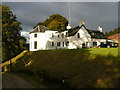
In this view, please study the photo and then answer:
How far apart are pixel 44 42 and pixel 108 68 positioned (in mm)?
30724

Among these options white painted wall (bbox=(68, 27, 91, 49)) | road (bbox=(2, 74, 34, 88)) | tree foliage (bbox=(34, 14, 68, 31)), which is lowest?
road (bbox=(2, 74, 34, 88))

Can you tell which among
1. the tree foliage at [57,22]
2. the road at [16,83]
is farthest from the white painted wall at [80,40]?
the road at [16,83]

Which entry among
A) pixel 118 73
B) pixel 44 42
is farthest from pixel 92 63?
pixel 44 42

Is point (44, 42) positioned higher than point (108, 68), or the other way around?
point (44, 42)

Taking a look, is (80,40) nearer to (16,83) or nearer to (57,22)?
(57,22)

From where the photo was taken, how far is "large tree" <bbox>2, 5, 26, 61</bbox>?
1327 inches

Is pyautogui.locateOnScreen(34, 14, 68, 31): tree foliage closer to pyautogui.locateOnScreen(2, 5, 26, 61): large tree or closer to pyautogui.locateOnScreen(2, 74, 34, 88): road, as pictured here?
pyautogui.locateOnScreen(2, 5, 26, 61): large tree

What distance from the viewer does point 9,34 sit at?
111ft

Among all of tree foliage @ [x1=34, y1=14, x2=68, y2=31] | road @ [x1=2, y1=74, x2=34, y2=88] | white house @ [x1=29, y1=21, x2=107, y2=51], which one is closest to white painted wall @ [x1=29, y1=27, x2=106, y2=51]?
white house @ [x1=29, y1=21, x2=107, y2=51]

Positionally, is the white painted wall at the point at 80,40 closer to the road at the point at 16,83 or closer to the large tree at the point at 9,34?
the large tree at the point at 9,34

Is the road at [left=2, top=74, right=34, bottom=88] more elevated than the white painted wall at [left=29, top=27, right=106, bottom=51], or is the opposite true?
the white painted wall at [left=29, top=27, right=106, bottom=51]

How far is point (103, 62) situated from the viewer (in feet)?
64.4

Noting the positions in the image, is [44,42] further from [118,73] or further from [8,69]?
[118,73]

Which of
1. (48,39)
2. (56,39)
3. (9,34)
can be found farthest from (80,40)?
(9,34)
